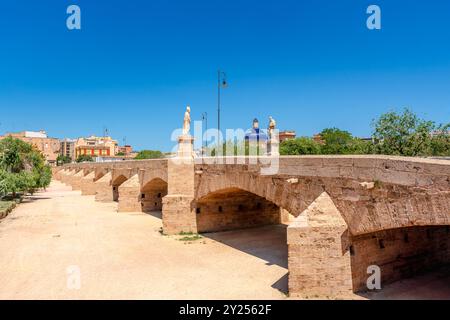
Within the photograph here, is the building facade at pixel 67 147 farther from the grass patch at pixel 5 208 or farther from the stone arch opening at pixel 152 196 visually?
the stone arch opening at pixel 152 196

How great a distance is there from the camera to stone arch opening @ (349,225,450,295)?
34.3ft

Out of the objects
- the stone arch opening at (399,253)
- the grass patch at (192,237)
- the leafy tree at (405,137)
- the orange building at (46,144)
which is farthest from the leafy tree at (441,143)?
the orange building at (46,144)

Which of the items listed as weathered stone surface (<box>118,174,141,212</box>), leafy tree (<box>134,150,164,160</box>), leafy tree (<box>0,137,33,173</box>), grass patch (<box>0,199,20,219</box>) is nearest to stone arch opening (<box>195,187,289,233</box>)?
weathered stone surface (<box>118,174,141,212</box>)

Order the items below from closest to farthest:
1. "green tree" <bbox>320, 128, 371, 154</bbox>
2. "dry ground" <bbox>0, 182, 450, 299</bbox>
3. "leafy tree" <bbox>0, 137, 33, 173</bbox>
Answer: "dry ground" <bbox>0, 182, 450, 299</bbox>
"leafy tree" <bbox>0, 137, 33, 173</bbox>
"green tree" <bbox>320, 128, 371, 154</bbox>

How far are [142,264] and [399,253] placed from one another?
1003 cm

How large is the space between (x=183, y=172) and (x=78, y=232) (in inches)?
317

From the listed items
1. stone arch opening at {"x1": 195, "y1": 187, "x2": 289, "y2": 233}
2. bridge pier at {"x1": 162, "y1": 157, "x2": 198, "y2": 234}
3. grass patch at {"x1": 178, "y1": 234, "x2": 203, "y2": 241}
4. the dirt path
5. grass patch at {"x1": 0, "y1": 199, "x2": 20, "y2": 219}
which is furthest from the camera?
grass patch at {"x1": 0, "y1": 199, "x2": 20, "y2": 219}

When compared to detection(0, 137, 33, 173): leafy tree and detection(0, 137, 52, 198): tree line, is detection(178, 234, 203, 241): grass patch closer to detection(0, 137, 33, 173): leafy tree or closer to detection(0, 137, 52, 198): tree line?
detection(0, 137, 52, 198): tree line

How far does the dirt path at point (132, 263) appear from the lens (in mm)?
11219

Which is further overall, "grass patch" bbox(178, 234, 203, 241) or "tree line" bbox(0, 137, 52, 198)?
"tree line" bbox(0, 137, 52, 198)

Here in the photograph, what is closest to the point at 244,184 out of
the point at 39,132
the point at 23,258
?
the point at 23,258

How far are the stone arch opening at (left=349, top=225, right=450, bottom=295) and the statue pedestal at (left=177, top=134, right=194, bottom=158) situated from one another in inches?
467

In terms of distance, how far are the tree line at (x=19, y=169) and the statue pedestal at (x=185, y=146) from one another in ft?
69.2
